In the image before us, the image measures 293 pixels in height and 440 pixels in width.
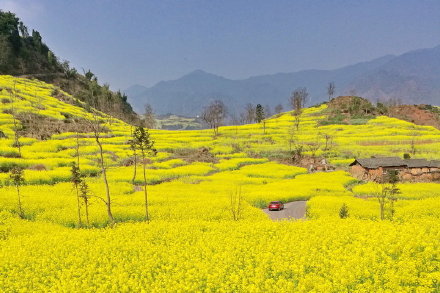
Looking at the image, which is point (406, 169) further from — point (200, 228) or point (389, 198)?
point (200, 228)

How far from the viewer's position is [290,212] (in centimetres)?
3606

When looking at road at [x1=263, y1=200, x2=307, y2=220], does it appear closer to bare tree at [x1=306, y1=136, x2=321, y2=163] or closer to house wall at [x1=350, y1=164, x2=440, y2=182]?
house wall at [x1=350, y1=164, x2=440, y2=182]

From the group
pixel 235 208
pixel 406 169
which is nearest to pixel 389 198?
pixel 235 208

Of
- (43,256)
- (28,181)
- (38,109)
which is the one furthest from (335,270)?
(38,109)

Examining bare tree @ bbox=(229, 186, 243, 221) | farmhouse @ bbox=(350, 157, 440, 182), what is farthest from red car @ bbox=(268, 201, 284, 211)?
farmhouse @ bbox=(350, 157, 440, 182)

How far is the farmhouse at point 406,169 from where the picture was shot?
5397 centimetres

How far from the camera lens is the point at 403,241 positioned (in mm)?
15195

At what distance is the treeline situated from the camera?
135 metres

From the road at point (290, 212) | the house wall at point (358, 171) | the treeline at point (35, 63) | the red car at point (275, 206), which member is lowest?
the road at point (290, 212)

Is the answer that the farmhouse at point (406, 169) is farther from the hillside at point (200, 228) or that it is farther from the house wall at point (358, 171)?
the hillside at point (200, 228)

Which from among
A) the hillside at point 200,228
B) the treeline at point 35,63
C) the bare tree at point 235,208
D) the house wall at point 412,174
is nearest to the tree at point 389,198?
the hillside at point 200,228

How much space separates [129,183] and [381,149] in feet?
206

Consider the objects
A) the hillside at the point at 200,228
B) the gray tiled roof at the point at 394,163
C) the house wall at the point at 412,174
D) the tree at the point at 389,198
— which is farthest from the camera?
the gray tiled roof at the point at 394,163

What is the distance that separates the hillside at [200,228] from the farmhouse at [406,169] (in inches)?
179
